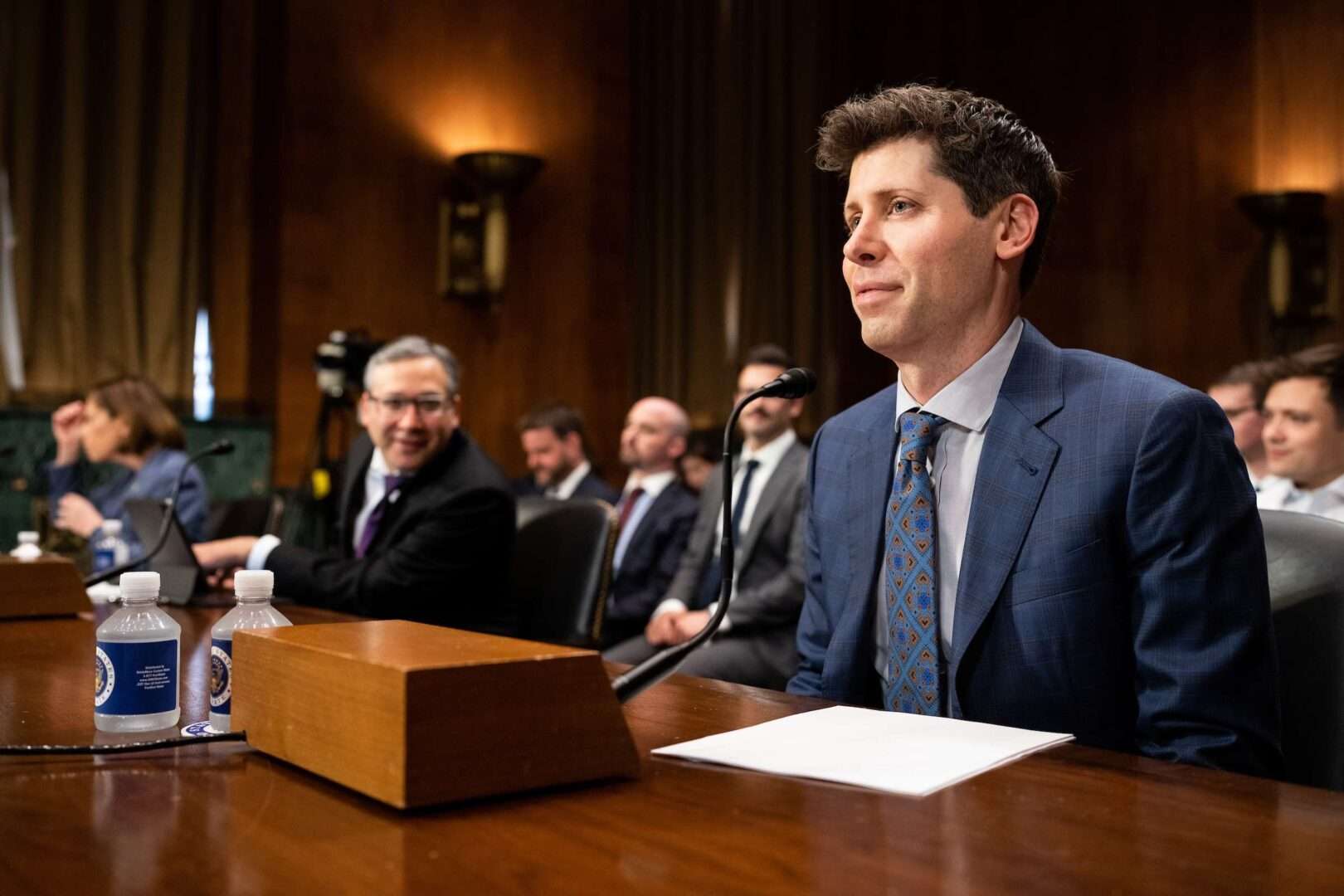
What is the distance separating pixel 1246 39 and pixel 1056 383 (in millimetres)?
5425

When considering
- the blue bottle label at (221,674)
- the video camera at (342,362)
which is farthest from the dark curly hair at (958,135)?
the video camera at (342,362)

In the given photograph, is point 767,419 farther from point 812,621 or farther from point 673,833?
point 673,833

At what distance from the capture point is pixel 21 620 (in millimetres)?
2096

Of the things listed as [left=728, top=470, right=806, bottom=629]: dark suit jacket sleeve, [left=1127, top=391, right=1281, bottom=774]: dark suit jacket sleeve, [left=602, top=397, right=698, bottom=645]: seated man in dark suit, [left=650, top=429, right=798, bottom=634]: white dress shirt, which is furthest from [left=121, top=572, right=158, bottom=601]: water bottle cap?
[left=602, top=397, right=698, bottom=645]: seated man in dark suit

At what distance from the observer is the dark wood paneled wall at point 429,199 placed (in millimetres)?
5590

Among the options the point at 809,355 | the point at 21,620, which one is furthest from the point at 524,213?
the point at 21,620

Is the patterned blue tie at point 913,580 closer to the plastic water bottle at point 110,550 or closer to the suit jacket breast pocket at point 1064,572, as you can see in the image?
the suit jacket breast pocket at point 1064,572

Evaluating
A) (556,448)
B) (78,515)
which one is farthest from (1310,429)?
(78,515)

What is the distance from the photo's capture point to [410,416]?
291 centimetres

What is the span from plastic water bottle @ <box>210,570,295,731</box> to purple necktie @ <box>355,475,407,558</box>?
1.65 m

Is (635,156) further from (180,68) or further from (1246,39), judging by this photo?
(1246,39)

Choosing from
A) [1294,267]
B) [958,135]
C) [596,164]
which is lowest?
[958,135]

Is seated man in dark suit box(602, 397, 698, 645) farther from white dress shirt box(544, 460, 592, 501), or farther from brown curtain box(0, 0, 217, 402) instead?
brown curtain box(0, 0, 217, 402)

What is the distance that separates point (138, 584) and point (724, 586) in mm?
556
